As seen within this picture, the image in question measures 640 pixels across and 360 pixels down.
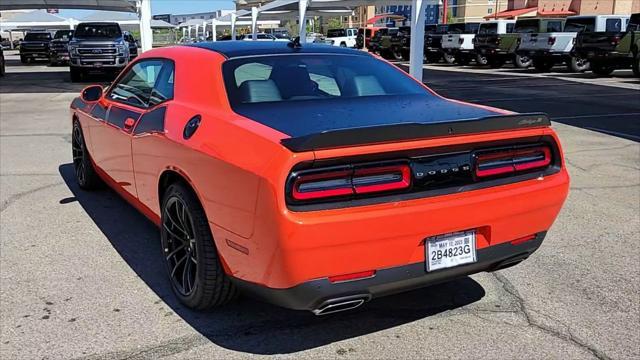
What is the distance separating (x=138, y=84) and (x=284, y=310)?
212cm

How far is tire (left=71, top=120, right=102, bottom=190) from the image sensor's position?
19.0 feet

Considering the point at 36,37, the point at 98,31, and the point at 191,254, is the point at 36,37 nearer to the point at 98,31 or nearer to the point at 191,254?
the point at 98,31

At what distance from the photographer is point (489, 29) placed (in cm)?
2642

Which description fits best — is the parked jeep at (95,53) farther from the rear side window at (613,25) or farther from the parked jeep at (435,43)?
the parked jeep at (435,43)

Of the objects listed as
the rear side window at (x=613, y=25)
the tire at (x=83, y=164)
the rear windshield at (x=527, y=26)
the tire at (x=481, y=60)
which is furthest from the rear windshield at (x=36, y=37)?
the tire at (x=83, y=164)

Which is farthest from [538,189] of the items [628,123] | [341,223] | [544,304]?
[628,123]

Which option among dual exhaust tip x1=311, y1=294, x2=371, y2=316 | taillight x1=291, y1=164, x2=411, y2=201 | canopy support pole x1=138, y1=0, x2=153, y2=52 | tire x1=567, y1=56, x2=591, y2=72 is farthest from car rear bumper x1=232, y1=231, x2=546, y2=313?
tire x1=567, y1=56, x2=591, y2=72

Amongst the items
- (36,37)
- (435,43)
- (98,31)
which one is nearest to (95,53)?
(98,31)

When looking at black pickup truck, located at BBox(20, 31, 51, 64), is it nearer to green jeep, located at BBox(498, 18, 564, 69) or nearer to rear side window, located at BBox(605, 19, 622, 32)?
green jeep, located at BBox(498, 18, 564, 69)

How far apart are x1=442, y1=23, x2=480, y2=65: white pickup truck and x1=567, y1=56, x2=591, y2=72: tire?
19.5 ft

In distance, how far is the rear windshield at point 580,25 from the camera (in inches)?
824

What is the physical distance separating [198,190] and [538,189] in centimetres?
178

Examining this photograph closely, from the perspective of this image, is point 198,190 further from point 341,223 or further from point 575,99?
point 575,99

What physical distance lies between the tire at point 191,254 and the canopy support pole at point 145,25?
588 inches
